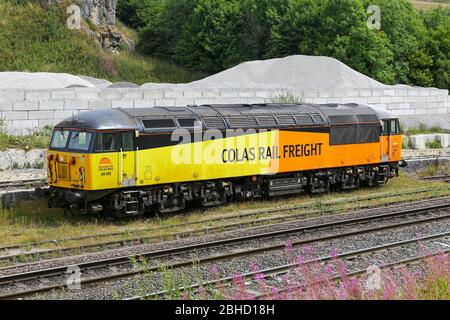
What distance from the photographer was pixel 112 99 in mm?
33406

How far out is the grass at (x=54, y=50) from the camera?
199ft

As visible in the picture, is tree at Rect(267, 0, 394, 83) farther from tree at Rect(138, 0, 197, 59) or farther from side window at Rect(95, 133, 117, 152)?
side window at Rect(95, 133, 117, 152)

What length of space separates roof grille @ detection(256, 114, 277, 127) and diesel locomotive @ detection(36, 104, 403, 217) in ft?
0.12

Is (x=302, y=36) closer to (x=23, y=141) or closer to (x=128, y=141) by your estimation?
(x=23, y=141)

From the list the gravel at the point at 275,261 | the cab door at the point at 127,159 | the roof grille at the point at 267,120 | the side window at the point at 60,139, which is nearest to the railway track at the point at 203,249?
the gravel at the point at 275,261

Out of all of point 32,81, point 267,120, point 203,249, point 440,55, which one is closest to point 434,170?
point 267,120

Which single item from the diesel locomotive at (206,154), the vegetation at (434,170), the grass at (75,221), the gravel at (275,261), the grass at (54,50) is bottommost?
the gravel at (275,261)

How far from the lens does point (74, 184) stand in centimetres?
1873

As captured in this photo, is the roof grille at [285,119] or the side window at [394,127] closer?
the roof grille at [285,119]

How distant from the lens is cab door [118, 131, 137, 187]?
62.0 ft

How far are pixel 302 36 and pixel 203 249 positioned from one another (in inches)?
1974

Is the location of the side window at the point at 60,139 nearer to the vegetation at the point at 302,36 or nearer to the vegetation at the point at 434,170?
the vegetation at the point at 434,170
